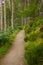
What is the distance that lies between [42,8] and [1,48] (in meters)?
13.9

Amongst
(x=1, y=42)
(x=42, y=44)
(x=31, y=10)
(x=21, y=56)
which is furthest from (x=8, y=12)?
(x=42, y=44)

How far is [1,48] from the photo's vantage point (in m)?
12.3

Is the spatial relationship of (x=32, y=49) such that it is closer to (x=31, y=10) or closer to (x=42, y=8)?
(x=31, y=10)

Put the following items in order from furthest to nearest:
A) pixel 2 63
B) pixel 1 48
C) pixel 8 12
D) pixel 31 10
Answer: pixel 8 12, pixel 31 10, pixel 1 48, pixel 2 63

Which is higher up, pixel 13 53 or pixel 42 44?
pixel 42 44

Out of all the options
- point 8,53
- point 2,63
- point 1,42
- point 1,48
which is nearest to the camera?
point 2,63

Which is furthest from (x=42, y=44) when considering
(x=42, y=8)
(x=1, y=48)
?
Result: (x=42, y=8)

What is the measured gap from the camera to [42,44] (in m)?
8.02

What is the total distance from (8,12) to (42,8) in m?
13.8

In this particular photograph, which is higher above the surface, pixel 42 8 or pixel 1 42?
pixel 42 8

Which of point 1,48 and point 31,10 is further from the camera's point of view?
point 31,10

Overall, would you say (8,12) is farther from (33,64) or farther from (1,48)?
(33,64)

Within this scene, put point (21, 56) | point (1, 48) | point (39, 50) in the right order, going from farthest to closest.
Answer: point (1, 48), point (21, 56), point (39, 50)

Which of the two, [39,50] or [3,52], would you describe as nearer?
[39,50]
